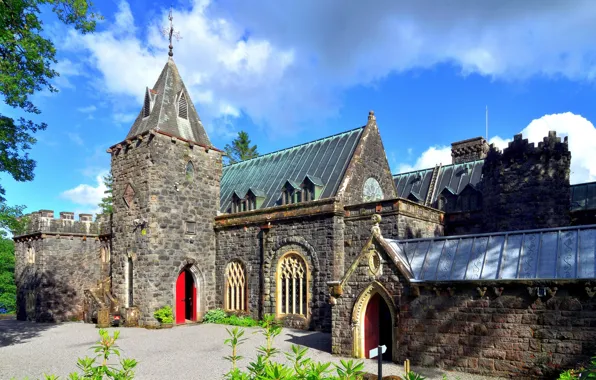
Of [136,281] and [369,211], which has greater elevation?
[369,211]

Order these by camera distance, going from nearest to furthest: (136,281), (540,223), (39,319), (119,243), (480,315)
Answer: (480,315)
(540,223)
(136,281)
(119,243)
(39,319)

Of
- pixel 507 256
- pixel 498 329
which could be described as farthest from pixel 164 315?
pixel 507 256

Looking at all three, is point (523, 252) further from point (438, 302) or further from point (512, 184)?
point (512, 184)

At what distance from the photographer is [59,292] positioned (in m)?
23.4

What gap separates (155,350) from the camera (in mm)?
13875

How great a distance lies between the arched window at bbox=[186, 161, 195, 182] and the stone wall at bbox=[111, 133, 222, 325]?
68 mm

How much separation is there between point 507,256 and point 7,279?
42936 mm

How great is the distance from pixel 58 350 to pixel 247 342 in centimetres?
616

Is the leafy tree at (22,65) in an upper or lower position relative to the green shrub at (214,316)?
upper

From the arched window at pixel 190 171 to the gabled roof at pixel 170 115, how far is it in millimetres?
1301

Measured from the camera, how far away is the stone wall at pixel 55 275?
913 inches

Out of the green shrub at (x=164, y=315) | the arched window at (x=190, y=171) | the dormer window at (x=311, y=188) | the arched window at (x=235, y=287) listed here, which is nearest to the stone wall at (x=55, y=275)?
the green shrub at (x=164, y=315)

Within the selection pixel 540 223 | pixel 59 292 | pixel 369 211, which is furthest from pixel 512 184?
pixel 59 292

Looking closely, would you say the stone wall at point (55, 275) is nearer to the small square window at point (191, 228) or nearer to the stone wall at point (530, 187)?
the small square window at point (191, 228)
